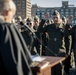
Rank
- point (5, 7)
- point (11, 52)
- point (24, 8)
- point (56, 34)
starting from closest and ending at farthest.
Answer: point (11, 52)
point (5, 7)
point (56, 34)
point (24, 8)

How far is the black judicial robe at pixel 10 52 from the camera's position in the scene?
8.76ft

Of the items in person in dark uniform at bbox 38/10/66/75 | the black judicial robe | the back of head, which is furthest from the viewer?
person in dark uniform at bbox 38/10/66/75

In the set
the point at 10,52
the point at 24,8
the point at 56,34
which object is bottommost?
the point at 24,8

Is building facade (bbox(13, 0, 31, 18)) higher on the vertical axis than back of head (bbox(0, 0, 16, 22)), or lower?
lower

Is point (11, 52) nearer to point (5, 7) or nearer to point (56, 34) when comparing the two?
point (5, 7)

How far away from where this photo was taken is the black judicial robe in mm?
2670

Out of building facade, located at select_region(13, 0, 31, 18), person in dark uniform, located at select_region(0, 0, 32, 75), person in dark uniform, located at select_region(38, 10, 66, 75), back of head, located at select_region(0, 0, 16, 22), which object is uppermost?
back of head, located at select_region(0, 0, 16, 22)

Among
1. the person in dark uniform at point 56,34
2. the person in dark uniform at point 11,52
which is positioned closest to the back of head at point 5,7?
the person in dark uniform at point 11,52

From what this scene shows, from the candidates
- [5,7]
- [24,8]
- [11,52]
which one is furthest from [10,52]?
[24,8]

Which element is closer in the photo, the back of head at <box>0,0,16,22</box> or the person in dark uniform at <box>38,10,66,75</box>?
the back of head at <box>0,0,16,22</box>

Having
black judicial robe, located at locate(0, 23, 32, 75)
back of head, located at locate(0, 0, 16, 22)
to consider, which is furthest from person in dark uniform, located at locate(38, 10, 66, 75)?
black judicial robe, located at locate(0, 23, 32, 75)

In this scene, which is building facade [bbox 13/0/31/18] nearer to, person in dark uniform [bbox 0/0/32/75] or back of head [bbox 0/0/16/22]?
back of head [bbox 0/0/16/22]

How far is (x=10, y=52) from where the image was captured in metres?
2.68

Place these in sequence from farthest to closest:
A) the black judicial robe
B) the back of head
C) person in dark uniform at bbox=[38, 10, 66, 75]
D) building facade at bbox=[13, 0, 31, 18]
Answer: building facade at bbox=[13, 0, 31, 18]
person in dark uniform at bbox=[38, 10, 66, 75]
the back of head
the black judicial robe
